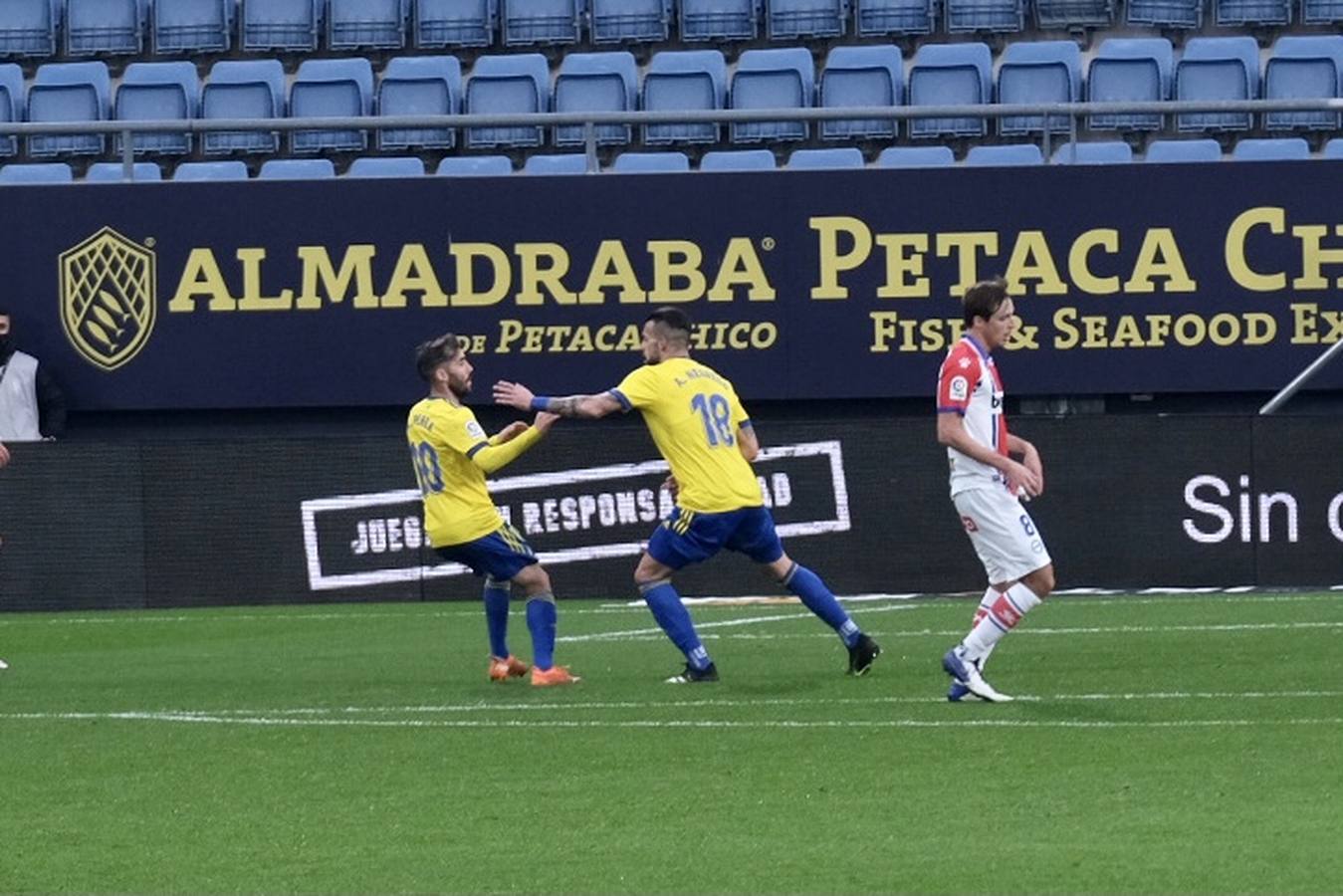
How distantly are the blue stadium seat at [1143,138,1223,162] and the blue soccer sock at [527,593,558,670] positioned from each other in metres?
8.87

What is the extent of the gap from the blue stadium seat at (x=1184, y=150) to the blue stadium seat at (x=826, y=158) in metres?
2.29

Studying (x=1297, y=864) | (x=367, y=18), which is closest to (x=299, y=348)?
(x=367, y=18)

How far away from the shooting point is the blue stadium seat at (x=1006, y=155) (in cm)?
2020

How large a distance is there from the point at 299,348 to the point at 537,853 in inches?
512

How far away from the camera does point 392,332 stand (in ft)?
67.5

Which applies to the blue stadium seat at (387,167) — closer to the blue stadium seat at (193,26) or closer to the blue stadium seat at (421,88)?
the blue stadium seat at (421,88)

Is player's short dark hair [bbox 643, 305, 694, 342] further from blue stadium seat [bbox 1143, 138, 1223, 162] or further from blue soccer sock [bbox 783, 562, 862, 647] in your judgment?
blue stadium seat [bbox 1143, 138, 1223, 162]

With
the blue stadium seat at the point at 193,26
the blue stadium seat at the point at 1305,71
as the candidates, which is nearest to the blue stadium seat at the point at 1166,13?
the blue stadium seat at the point at 1305,71

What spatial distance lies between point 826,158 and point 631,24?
292 cm

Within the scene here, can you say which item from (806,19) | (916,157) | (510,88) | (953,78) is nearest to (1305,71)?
(953,78)

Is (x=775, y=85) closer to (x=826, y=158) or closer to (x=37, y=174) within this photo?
(x=826, y=158)

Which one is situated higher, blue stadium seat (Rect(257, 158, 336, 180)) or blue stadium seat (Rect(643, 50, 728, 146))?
blue stadium seat (Rect(643, 50, 728, 146))

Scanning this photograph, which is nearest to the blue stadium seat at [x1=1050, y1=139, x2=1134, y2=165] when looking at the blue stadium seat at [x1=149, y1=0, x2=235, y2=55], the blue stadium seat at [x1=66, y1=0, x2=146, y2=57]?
the blue stadium seat at [x1=149, y1=0, x2=235, y2=55]

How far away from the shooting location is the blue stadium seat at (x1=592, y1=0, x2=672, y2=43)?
886 inches
